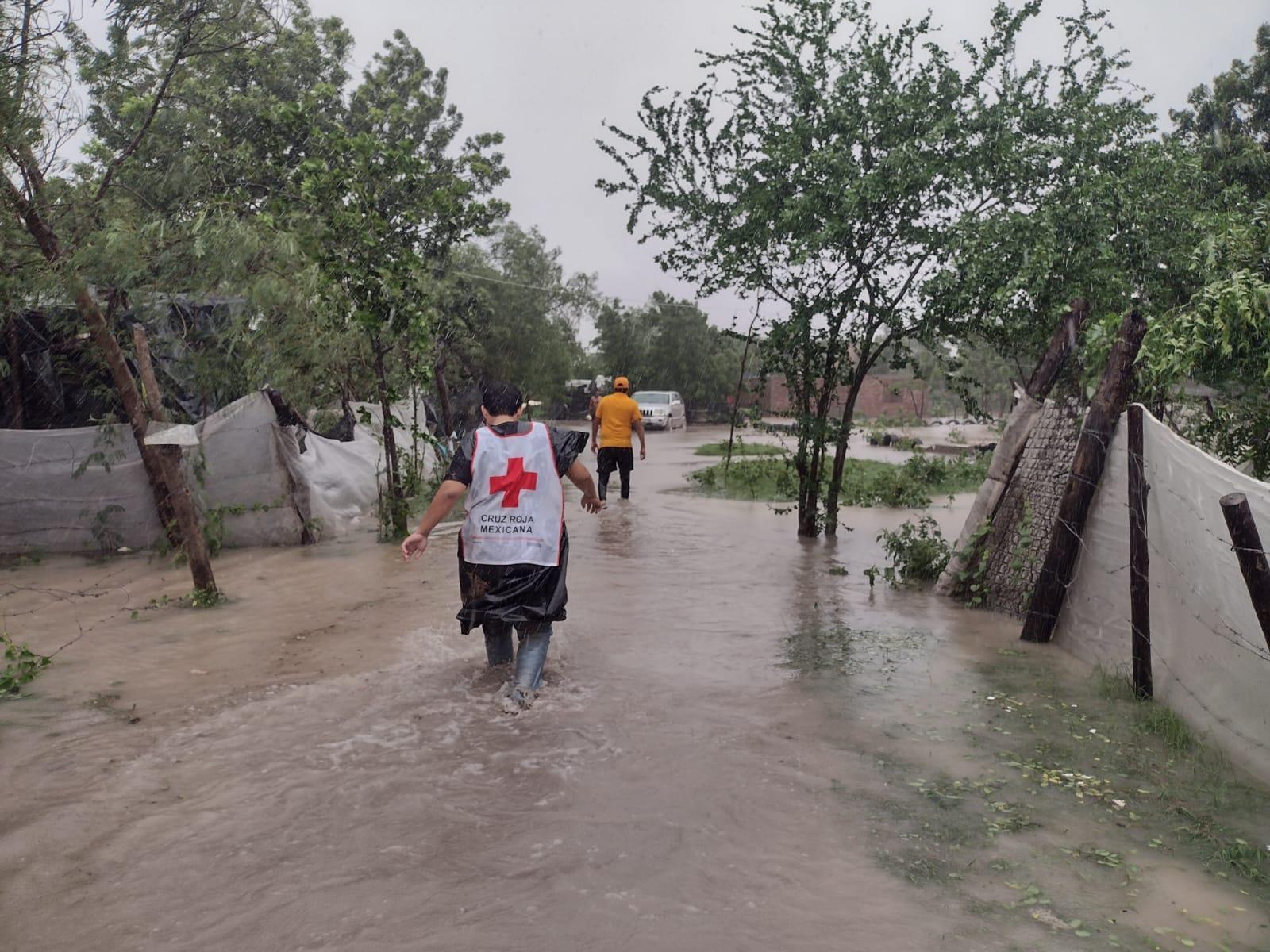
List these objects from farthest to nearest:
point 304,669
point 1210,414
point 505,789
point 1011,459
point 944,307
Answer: point 944,307
point 1011,459
point 1210,414
point 304,669
point 505,789

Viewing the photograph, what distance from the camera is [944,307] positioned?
10391 millimetres

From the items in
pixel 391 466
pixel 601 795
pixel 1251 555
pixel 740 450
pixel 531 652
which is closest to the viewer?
pixel 1251 555

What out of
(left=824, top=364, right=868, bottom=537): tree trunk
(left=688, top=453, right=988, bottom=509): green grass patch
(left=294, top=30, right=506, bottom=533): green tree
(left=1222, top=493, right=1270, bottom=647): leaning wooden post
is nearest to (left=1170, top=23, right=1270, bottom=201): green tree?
(left=688, top=453, right=988, bottom=509): green grass patch

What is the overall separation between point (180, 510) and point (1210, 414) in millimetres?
7251

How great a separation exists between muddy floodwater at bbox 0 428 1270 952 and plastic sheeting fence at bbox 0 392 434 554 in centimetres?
252

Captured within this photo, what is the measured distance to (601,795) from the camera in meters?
4.55

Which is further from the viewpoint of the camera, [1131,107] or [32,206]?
[1131,107]

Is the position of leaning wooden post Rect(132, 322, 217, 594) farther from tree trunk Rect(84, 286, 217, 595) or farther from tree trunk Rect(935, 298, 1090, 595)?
tree trunk Rect(935, 298, 1090, 595)

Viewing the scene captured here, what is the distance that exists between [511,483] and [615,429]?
840 centimetres

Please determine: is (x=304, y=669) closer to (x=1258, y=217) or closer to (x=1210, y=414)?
(x=1210, y=414)

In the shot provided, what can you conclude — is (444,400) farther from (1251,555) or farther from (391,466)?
(1251,555)

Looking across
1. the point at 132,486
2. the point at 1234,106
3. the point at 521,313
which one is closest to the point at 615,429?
the point at 132,486

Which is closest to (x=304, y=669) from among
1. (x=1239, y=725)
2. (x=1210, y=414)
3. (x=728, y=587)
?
(x=728, y=587)

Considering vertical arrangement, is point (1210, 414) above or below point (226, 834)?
above
